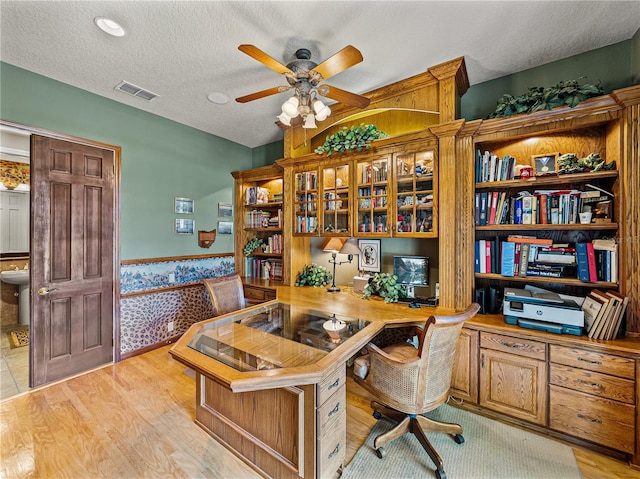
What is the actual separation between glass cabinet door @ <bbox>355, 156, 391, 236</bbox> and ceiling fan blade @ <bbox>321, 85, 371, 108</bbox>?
75cm

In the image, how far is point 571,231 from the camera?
7.45ft

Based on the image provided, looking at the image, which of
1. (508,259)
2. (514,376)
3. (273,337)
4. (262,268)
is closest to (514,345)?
(514,376)

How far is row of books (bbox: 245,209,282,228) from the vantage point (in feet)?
13.0

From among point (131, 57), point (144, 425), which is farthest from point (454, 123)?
point (144, 425)

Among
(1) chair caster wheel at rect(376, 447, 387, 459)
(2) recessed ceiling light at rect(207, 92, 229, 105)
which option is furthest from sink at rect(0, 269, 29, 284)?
(1) chair caster wheel at rect(376, 447, 387, 459)

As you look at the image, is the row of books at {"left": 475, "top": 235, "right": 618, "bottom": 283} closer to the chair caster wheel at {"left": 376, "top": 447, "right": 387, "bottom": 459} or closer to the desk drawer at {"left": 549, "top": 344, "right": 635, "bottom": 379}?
the desk drawer at {"left": 549, "top": 344, "right": 635, "bottom": 379}

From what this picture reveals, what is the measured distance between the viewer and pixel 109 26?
6.33 ft

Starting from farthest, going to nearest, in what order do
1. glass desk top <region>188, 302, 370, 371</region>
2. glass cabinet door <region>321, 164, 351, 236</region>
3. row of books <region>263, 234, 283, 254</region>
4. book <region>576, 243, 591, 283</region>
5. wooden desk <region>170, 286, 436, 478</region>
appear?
1. row of books <region>263, 234, 283, 254</region>
2. glass cabinet door <region>321, 164, 351, 236</region>
3. book <region>576, 243, 591, 283</region>
4. glass desk top <region>188, 302, 370, 371</region>
5. wooden desk <region>170, 286, 436, 478</region>

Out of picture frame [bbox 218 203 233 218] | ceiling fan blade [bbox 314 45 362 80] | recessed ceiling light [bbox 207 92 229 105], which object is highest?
recessed ceiling light [bbox 207 92 229 105]

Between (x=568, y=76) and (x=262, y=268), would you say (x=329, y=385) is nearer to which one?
(x=262, y=268)

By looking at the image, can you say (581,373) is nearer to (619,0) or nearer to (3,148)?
(619,0)

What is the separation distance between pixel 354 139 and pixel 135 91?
2.35m

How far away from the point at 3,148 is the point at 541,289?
6.29m

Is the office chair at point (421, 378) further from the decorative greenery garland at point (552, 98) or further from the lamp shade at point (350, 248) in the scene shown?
the decorative greenery garland at point (552, 98)
